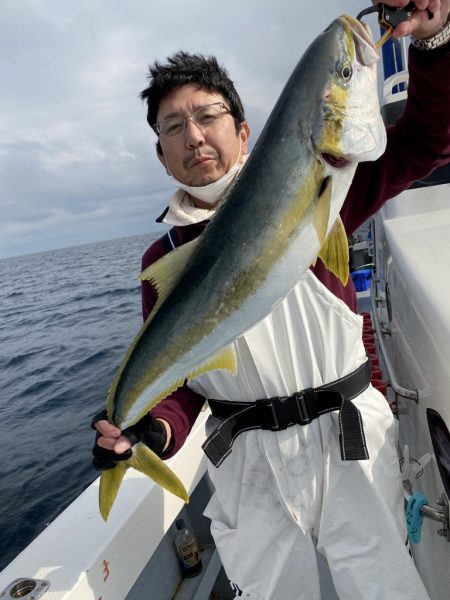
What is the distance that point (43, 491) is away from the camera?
24.2 feet

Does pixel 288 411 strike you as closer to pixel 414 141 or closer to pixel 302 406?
pixel 302 406

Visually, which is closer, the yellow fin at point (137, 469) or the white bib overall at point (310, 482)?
the yellow fin at point (137, 469)

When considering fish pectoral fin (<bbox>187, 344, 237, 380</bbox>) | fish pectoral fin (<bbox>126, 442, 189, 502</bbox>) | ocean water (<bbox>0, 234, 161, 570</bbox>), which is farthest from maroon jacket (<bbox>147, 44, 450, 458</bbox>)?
ocean water (<bbox>0, 234, 161, 570</bbox>)

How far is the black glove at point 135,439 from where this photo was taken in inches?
89.8

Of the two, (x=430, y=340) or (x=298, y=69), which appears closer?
(x=298, y=69)

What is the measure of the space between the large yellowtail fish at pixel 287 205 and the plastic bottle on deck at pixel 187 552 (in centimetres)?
316

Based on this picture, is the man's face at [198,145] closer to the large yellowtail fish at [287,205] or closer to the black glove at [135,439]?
the large yellowtail fish at [287,205]

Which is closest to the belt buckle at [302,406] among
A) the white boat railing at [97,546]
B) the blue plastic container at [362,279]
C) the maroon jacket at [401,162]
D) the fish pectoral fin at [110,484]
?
the maroon jacket at [401,162]

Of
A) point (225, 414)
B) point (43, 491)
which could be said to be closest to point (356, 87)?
point (225, 414)

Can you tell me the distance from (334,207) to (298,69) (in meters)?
0.53

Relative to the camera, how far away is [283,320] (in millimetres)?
2506

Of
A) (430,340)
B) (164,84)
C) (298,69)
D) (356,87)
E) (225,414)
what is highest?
(164,84)

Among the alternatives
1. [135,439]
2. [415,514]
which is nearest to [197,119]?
[135,439]

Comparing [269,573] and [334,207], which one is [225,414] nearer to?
[269,573]
